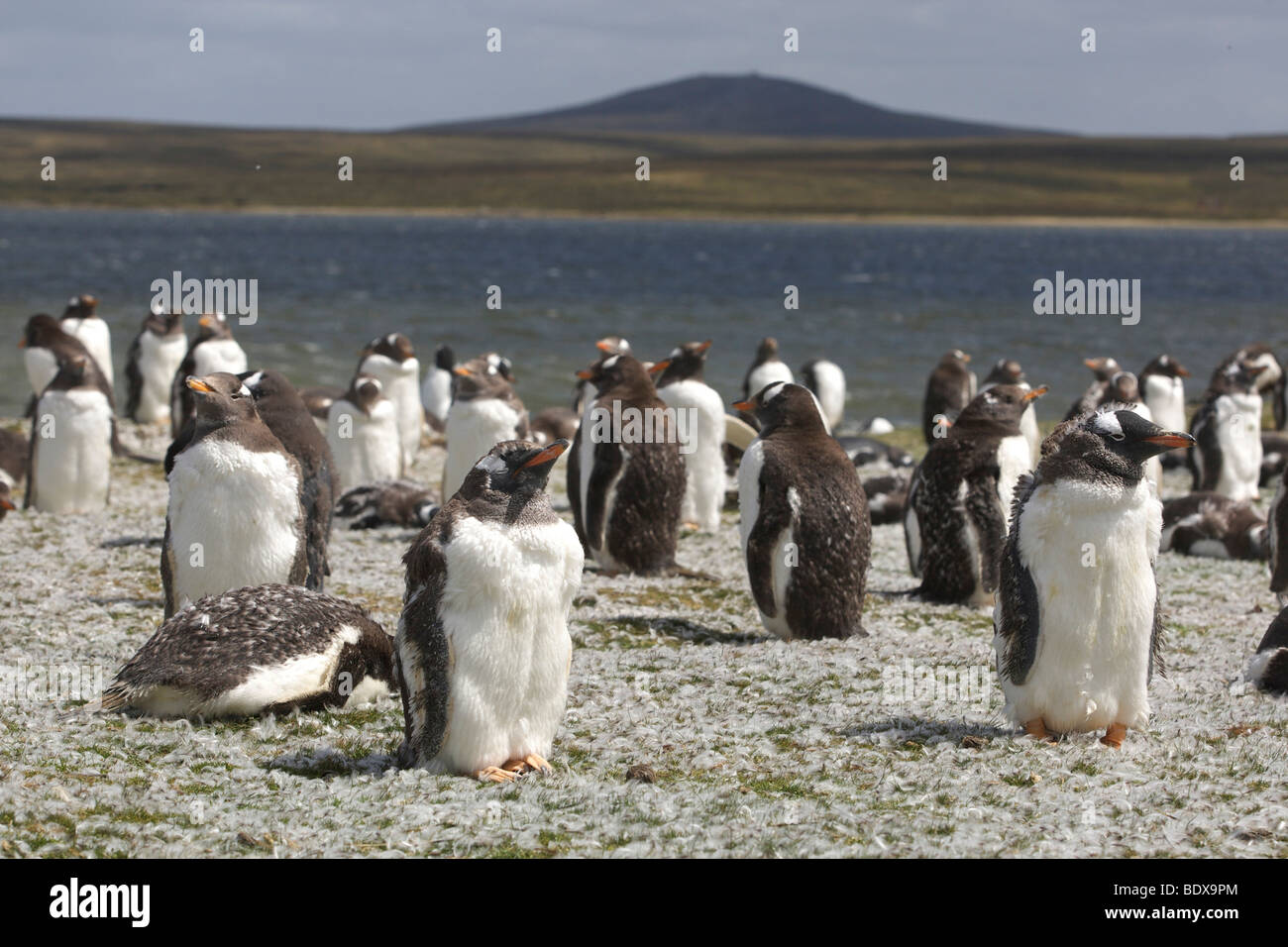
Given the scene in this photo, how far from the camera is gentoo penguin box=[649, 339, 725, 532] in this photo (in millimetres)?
13172

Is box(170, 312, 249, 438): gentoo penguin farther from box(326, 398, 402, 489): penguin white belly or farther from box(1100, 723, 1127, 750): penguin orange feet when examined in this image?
box(1100, 723, 1127, 750): penguin orange feet

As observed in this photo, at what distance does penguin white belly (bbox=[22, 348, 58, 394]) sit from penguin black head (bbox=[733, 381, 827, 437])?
1143 centimetres

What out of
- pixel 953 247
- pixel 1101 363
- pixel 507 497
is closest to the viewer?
pixel 507 497

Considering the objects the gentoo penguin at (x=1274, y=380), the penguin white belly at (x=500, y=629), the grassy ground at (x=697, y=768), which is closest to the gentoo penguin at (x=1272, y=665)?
the grassy ground at (x=697, y=768)

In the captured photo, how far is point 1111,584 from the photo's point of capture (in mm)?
6598

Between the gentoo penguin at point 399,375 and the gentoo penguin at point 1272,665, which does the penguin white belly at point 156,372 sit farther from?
the gentoo penguin at point 1272,665

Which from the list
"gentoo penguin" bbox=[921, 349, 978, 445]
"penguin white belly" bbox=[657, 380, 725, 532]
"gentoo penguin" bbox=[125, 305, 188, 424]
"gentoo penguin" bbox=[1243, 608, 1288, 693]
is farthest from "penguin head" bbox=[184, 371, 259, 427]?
"gentoo penguin" bbox=[921, 349, 978, 445]

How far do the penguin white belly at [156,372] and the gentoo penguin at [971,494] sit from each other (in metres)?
12.3

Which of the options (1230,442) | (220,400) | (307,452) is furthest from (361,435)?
(1230,442)

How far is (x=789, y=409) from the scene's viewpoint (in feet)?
31.8
